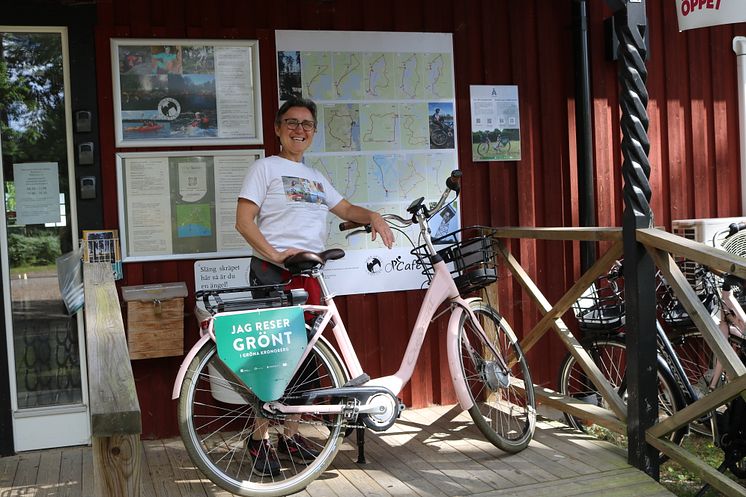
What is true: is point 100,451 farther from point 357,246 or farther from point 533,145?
point 533,145

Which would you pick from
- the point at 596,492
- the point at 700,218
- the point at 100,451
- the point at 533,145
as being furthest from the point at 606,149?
the point at 100,451

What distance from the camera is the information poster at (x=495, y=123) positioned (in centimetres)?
551

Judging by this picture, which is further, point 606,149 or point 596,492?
point 606,149

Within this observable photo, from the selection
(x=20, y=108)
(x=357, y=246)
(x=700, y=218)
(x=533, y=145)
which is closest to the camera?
(x=20, y=108)

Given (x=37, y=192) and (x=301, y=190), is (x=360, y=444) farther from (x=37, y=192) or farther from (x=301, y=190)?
(x=37, y=192)

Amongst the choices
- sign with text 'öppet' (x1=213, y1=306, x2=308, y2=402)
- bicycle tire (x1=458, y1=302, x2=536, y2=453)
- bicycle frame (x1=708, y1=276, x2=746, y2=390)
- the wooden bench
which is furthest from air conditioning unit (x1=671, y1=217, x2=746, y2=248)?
the wooden bench

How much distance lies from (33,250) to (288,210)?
1595 mm

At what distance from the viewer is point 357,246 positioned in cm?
527

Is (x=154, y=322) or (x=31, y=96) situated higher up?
(x=31, y=96)

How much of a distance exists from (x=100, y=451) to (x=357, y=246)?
335 centimetres

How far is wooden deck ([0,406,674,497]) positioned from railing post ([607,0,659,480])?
0.95 ft

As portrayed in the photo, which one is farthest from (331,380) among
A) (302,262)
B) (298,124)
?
(298,124)

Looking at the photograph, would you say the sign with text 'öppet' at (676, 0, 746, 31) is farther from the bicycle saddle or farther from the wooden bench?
the wooden bench

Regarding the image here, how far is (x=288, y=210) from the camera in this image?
4.18 m
